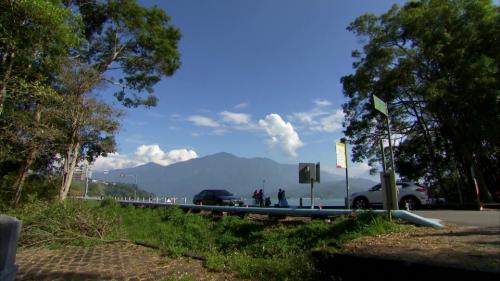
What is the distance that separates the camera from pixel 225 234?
49.3 feet

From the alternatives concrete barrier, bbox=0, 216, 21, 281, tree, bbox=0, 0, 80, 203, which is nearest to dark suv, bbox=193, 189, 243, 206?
tree, bbox=0, 0, 80, 203

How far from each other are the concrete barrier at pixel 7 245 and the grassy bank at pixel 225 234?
3949mm

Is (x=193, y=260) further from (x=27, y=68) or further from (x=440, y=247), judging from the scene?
(x=27, y=68)

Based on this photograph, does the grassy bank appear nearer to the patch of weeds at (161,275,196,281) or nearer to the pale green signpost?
the patch of weeds at (161,275,196,281)

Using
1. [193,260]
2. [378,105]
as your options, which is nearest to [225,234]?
[193,260]

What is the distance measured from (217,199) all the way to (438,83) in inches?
703

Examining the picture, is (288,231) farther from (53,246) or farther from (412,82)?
(412,82)

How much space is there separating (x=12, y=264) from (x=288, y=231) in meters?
8.31

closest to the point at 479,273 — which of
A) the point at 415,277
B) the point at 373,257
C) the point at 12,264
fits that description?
the point at 415,277

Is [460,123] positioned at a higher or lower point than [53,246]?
higher

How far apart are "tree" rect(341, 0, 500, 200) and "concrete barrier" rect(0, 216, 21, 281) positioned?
2025 centimetres

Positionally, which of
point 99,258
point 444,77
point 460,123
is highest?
point 444,77

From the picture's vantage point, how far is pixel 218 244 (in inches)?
567

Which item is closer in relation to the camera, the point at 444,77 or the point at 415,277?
the point at 415,277
